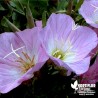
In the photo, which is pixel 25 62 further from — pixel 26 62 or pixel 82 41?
pixel 82 41

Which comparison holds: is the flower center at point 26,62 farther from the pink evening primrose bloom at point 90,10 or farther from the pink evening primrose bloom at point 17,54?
the pink evening primrose bloom at point 90,10

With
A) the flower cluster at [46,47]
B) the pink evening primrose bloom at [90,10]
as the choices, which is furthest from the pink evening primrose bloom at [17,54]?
the pink evening primrose bloom at [90,10]

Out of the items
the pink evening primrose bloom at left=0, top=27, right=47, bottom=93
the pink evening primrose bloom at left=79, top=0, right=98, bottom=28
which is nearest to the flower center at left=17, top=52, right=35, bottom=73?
the pink evening primrose bloom at left=0, top=27, right=47, bottom=93

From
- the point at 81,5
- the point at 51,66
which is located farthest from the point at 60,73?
the point at 81,5

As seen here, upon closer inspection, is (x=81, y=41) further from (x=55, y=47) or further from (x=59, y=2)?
(x=59, y=2)

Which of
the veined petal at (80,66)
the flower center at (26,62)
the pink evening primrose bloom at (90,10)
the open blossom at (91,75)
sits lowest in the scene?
the open blossom at (91,75)

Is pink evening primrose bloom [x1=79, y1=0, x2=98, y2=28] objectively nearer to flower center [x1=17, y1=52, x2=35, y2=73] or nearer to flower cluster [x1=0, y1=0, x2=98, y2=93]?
flower cluster [x1=0, y1=0, x2=98, y2=93]
